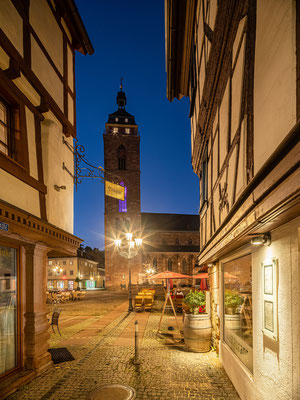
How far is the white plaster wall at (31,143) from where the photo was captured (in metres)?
6.13

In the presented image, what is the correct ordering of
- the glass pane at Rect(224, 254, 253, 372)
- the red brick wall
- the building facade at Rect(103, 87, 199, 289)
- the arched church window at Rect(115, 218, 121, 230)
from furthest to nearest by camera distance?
1. the arched church window at Rect(115, 218, 121, 230)
2. the building facade at Rect(103, 87, 199, 289)
3. the red brick wall
4. the glass pane at Rect(224, 254, 253, 372)

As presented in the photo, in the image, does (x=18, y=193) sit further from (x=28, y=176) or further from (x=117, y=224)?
(x=117, y=224)

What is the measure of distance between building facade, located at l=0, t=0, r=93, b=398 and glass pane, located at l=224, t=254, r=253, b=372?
4163 mm

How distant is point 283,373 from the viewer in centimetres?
305

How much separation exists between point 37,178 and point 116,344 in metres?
5.79

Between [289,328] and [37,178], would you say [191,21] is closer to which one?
[37,178]

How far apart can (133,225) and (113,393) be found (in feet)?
126

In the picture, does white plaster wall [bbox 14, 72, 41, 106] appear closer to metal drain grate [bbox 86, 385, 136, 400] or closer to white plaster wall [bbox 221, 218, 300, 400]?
white plaster wall [bbox 221, 218, 300, 400]

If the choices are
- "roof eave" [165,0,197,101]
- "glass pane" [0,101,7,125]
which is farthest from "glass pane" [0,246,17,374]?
"roof eave" [165,0,197,101]

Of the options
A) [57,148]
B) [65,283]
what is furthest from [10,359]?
[65,283]

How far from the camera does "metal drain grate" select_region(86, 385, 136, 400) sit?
196 inches

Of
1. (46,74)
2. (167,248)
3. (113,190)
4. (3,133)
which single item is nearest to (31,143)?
(3,133)

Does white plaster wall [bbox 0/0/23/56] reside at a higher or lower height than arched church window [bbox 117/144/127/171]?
lower

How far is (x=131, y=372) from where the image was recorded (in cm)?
621
